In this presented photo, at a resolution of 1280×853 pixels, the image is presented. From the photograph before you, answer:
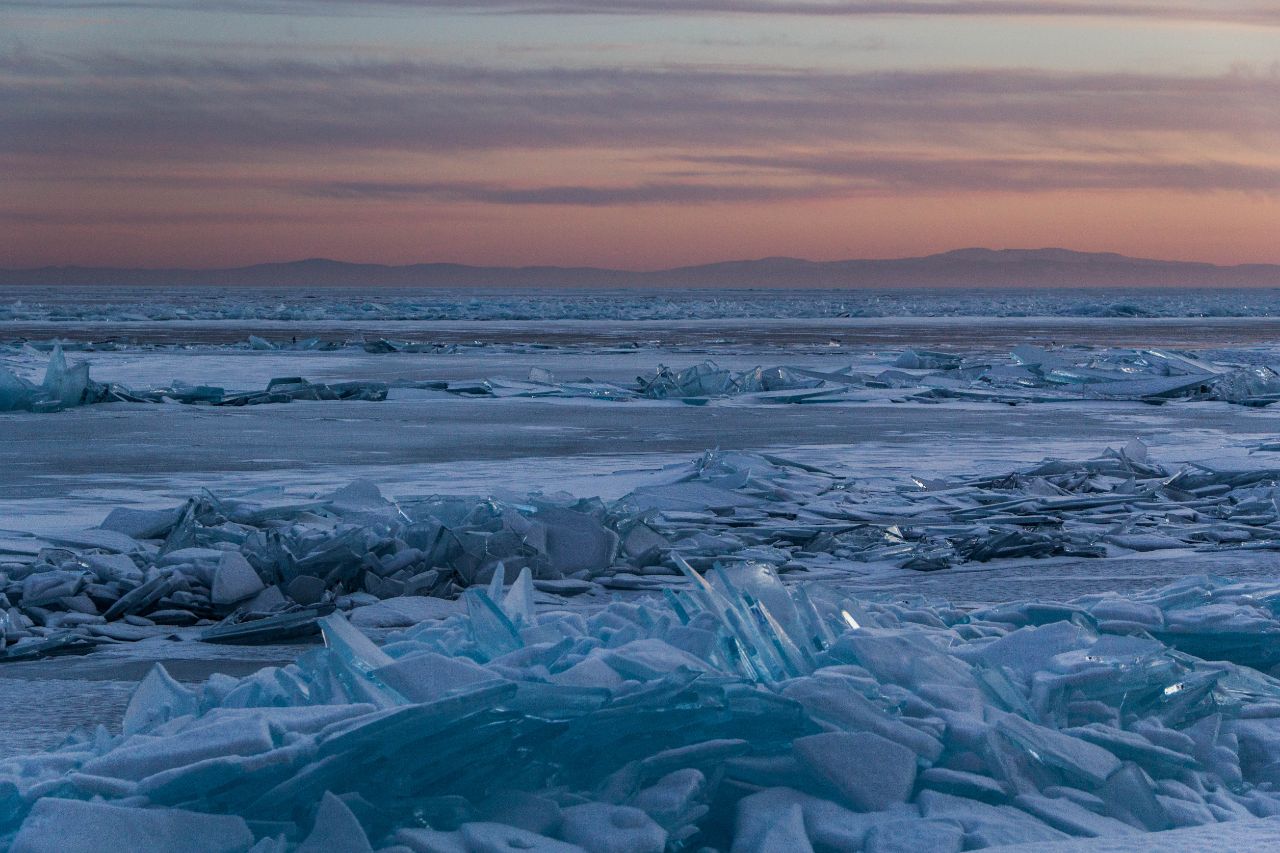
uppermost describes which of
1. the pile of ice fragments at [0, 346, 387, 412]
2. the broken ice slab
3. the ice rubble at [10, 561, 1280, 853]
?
the ice rubble at [10, 561, 1280, 853]

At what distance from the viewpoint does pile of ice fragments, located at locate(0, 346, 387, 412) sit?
12625 millimetres

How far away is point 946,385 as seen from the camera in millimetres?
15180

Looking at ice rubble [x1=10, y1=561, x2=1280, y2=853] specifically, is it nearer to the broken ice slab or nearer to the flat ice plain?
the flat ice plain

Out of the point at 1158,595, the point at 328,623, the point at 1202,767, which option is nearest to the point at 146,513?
the point at 328,623

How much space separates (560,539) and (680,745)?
2718mm

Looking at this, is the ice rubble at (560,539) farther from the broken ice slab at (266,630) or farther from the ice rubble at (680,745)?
the ice rubble at (680,745)

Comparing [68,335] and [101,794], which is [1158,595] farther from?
[68,335]

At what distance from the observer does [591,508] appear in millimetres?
6051

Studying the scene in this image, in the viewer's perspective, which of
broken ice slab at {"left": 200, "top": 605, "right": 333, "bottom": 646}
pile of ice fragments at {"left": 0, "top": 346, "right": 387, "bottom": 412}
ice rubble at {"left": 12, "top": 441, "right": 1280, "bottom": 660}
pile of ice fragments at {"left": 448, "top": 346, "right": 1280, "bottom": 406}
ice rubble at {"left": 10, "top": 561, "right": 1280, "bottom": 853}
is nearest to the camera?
ice rubble at {"left": 10, "top": 561, "right": 1280, "bottom": 853}

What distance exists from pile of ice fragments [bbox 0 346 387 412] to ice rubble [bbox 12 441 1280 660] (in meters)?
6.52

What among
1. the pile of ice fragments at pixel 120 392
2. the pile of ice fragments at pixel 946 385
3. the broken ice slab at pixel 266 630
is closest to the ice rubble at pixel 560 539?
the broken ice slab at pixel 266 630

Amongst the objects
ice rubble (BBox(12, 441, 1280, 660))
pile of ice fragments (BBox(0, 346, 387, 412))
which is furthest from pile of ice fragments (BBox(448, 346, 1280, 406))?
ice rubble (BBox(12, 441, 1280, 660))

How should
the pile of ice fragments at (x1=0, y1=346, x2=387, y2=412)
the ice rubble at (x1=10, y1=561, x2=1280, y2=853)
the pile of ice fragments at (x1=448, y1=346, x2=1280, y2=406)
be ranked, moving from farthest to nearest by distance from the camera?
the pile of ice fragments at (x1=448, y1=346, x2=1280, y2=406) → the pile of ice fragments at (x1=0, y1=346, x2=387, y2=412) → the ice rubble at (x1=10, y1=561, x2=1280, y2=853)

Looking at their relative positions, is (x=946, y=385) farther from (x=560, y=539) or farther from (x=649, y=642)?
(x=649, y=642)
